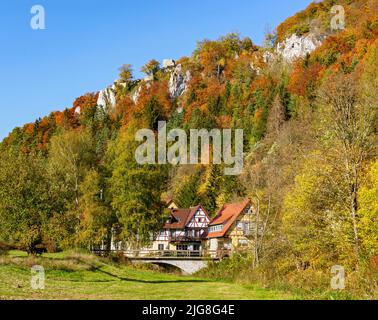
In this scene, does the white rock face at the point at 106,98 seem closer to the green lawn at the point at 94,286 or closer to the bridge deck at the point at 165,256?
the bridge deck at the point at 165,256

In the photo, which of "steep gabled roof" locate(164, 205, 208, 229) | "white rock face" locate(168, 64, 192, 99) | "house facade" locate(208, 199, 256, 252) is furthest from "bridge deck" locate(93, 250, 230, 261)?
"white rock face" locate(168, 64, 192, 99)

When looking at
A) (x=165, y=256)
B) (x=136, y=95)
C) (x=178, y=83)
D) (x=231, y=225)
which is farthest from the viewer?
(x=136, y=95)

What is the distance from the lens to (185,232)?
216ft

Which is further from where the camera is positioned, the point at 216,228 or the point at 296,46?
the point at 296,46

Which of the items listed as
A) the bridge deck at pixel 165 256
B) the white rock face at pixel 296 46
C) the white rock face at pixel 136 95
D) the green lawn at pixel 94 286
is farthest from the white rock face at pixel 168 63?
the green lawn at pixel 94 286

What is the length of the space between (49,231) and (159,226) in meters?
11.2

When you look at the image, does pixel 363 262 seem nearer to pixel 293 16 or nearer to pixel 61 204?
pixel 61 204

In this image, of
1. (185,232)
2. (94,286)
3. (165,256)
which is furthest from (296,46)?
(94,286)

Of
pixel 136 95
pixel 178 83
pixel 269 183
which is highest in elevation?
pixel 178 83

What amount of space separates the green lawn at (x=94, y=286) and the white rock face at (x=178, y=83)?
106933 millimetres

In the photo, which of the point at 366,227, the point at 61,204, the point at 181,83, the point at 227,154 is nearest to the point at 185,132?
the point at 227,154

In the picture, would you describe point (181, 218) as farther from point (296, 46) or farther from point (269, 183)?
point (296, 46)

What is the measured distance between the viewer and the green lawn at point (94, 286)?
15.3 m

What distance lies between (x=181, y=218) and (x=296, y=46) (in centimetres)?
7730
